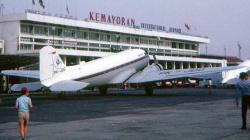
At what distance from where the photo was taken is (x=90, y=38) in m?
119

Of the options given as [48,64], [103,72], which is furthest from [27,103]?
[103,72]

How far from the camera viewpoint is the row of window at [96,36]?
336 ft

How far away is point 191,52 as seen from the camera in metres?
155

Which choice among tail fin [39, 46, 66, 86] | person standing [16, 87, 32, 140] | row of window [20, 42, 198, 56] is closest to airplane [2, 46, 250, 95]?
tail fin [39, 46, 66, 86]

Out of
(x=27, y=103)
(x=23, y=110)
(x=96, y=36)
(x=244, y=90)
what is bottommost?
(x=23, y=110)

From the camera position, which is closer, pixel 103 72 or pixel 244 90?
pixel 244 90

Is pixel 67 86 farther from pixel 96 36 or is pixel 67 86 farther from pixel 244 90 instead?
pixel 96 36

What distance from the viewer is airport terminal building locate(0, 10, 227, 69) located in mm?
97062

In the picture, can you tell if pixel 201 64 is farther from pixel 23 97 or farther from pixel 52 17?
pixel 23 97

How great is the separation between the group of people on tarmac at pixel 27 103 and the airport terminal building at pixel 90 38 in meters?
60.1

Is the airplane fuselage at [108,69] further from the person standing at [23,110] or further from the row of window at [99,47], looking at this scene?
the row of window at [99,47]

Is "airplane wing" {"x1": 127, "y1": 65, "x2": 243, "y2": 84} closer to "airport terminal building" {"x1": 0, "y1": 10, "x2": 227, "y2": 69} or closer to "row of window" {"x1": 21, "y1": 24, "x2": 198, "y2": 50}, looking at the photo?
"airport terminal building" {"x1": 0, "y1": 10, "x2": 227, "y2": 69}

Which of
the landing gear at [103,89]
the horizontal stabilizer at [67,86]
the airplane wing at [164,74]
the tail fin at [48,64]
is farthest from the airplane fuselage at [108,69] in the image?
the landing gear at [103,89]

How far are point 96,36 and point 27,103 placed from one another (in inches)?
4139
